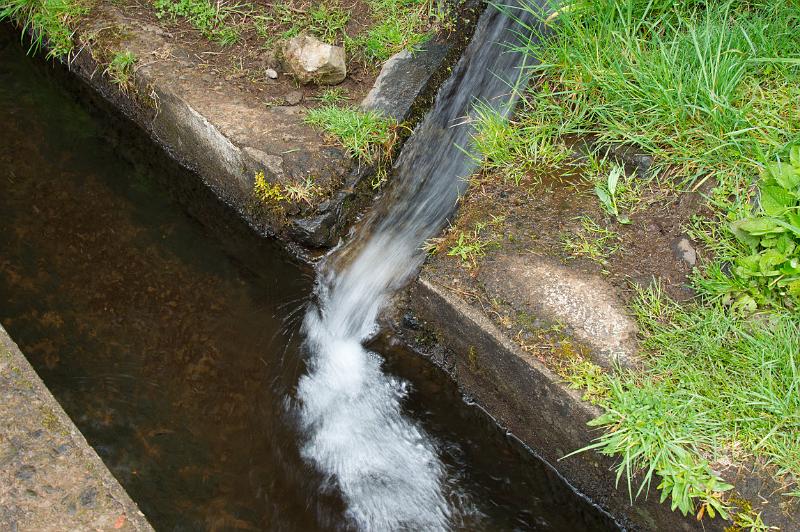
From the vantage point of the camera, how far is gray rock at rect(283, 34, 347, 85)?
157 inches

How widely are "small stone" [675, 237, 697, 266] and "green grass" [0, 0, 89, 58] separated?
375 cm

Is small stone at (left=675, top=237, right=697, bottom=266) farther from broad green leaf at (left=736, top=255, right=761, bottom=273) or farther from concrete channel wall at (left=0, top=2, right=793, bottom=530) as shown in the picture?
concrete channel wall at (left=0, top=2, right=793, bottom=530)

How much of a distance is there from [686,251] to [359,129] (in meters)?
1.69

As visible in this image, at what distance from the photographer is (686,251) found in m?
3.08

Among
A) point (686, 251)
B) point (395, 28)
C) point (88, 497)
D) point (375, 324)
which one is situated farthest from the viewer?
point (395, 28)

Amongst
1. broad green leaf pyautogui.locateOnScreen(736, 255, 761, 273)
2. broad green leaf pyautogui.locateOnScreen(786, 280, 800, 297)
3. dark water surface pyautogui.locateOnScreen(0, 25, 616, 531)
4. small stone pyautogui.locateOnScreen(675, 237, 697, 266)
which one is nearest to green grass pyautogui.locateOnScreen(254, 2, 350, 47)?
dark water surface pyautogui.locateOnScreen(0, 25, 616, 531)

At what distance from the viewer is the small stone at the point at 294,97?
403cm

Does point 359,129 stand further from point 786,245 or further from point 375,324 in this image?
point 786,245

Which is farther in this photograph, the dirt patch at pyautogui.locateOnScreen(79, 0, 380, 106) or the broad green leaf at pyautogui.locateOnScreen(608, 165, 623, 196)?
the dirt patch at pyautogui.locateOnScreen(79, 0, 380, 106)

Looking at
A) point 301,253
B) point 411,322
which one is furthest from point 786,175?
point 301,253

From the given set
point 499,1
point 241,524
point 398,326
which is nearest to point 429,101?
point 499,1

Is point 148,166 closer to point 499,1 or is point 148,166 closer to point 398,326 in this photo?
point 398,326

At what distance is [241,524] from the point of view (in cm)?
285

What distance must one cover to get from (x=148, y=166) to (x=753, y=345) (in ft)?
10.9
